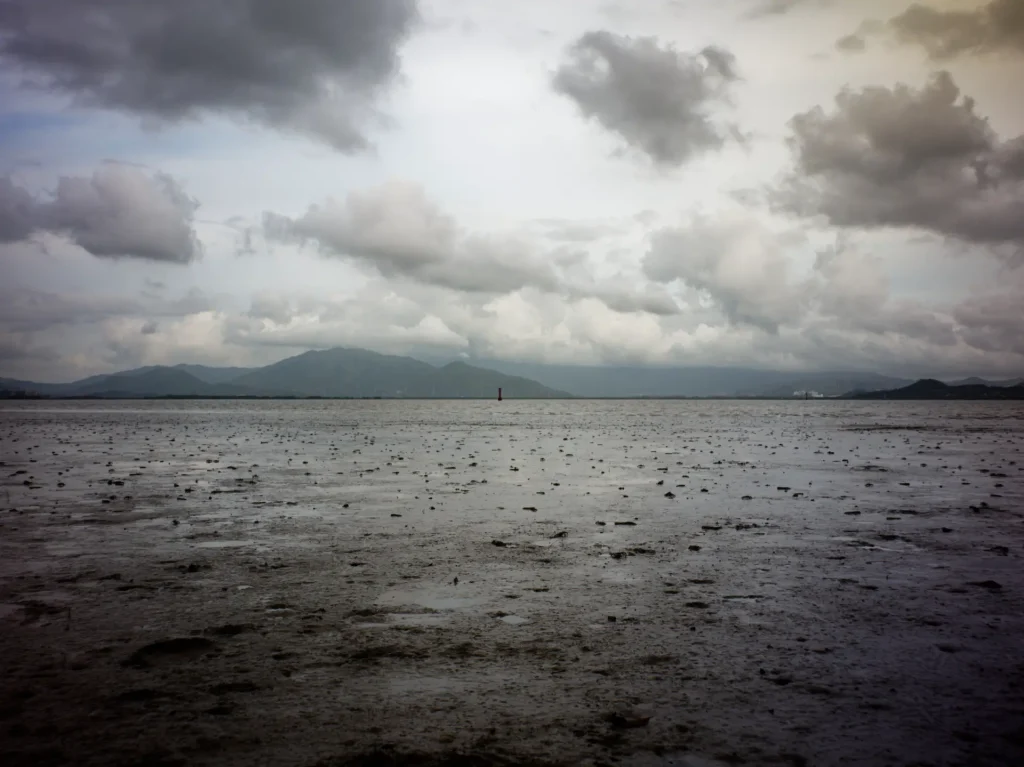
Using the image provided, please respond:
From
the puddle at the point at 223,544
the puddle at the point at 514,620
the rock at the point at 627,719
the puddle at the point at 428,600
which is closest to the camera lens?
the rock at the point at 627,719

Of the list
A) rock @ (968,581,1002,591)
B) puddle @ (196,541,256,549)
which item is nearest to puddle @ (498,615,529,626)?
puddle @ (196,541,256,549)

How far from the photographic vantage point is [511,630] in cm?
1067

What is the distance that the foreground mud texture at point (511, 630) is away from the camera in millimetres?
7211

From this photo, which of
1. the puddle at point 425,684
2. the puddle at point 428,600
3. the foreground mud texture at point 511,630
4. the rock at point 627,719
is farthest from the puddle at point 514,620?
the rock at point 627,719

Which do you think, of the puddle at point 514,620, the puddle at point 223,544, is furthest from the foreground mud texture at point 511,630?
the puddle at point 223,544

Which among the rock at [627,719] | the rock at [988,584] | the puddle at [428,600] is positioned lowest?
the puddle at [428,600]

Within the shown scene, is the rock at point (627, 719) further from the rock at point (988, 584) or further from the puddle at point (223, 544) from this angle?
the puddle at point (223, 544)

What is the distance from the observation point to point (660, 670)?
9.00m

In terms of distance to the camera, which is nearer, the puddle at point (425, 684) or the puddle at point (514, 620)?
the puddle at point (425, 684)

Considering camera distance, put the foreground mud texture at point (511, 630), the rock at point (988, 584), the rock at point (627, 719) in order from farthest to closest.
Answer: the rock at point (988, 584) < the rock at point (627, 719) < the foreground mud texture at point (511, 630)

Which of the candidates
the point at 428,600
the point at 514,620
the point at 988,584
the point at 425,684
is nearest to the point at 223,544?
the point at 428,600

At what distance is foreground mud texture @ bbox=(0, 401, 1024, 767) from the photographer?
23.7 ft

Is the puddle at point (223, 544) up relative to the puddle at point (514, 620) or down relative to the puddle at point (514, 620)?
down

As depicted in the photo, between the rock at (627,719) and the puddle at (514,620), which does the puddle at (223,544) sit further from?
the rock at (627,719)
